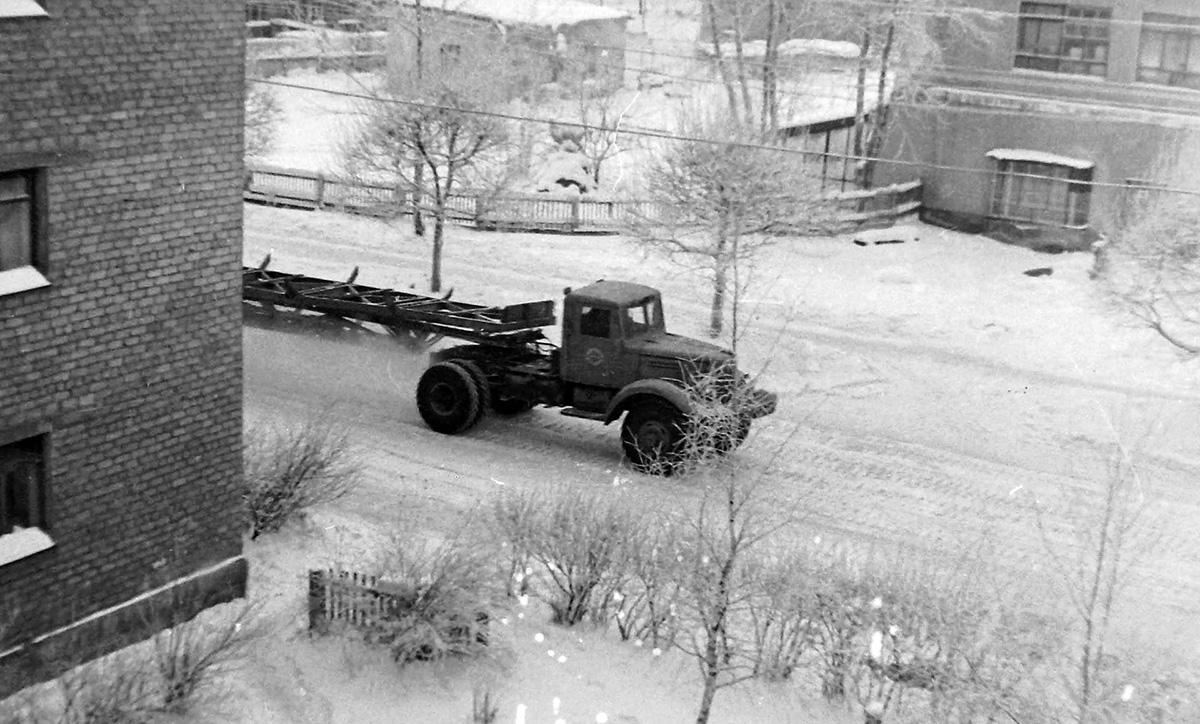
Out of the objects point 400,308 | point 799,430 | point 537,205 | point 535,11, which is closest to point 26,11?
point 400,308

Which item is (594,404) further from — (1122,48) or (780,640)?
(1122,48)

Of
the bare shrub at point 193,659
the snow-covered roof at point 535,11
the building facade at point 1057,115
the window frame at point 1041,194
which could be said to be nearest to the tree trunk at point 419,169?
the building facade at point 1057,115

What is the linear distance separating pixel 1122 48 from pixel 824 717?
2332 centimetres

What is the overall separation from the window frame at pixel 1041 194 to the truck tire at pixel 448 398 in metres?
16.5

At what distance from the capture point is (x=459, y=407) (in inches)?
856

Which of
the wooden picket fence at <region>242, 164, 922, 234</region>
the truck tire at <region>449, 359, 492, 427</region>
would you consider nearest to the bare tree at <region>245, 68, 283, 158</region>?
the wooden picket fence at <region>242, 164, 922, 234</region>

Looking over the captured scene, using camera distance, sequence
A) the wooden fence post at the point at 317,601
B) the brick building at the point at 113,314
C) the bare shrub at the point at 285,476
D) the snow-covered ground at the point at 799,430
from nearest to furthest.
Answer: the brick building at the point at 113,314 < the snow-covered ground at the point at 799,430 < the wooden fence post at the point at 317,601 < the bare shrub at the point at 285,476

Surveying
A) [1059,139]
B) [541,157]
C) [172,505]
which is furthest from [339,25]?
[172,505]

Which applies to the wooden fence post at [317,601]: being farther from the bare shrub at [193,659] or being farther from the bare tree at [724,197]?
the bare tree at [724,197]

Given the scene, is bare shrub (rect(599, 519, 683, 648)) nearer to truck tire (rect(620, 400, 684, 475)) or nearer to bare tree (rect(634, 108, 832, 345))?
truck tire (rect(620, 400, 684, 475))

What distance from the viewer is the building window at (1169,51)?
3291cm

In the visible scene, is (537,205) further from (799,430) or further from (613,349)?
(613,349)

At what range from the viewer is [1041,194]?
34594mm

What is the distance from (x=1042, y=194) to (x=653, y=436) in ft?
57.3
